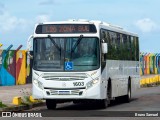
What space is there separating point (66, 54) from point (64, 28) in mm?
1009

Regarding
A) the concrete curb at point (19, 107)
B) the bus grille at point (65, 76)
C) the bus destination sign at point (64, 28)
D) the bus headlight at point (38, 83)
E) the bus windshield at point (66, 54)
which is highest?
the bus destination sign at point (64, 28)

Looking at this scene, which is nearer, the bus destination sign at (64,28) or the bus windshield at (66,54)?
the bus windshield at (66,54)

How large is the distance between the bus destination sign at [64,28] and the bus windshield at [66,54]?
0.90 feet

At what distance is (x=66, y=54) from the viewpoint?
21.0m

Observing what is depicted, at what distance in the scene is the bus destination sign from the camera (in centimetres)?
2127

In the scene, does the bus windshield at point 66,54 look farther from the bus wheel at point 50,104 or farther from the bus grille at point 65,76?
the bus wheel at point 50,104

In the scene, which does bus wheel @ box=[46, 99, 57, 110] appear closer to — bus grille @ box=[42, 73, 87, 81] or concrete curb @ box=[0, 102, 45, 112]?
concrete curb @ box=[0, 102, 45, 112]

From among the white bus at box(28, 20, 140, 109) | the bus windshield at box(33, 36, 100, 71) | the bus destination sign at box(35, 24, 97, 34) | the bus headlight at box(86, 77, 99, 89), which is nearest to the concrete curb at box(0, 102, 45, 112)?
the white bus at box(28, 20, 140, 109)

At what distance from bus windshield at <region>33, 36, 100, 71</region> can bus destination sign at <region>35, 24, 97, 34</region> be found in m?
0.27

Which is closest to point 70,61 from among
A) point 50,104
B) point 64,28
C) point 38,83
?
point 64,28

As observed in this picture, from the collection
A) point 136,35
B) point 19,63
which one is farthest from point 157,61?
point 136,35

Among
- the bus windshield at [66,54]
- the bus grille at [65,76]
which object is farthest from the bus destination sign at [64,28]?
the bus grille at [65,76]

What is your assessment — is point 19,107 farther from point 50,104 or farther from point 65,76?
point 65,76

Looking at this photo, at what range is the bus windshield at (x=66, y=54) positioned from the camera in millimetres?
20938
